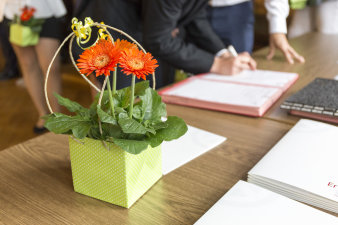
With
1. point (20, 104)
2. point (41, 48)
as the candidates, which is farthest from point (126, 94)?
point (20, 104)

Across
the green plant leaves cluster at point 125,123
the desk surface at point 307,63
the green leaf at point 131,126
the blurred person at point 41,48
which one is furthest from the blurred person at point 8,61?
the green leaf at point 131,126

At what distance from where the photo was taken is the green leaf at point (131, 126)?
0.53 meters

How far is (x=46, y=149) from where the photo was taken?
2.59 ft

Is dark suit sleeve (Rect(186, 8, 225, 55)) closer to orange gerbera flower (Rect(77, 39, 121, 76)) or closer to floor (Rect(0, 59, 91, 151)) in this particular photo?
orange gerbera flower (Rect(77, 39, 121, 76))

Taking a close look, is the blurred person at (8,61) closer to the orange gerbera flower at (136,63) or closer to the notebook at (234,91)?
the notebook at (234,91)

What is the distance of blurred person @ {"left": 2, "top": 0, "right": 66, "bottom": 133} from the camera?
2.11 metres

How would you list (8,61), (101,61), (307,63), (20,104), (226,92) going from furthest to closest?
(8,61), (20,104), (307,63), (226,92), (101,61)

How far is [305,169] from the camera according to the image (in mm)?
644

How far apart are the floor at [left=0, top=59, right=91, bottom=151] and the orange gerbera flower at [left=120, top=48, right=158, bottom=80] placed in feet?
6.93

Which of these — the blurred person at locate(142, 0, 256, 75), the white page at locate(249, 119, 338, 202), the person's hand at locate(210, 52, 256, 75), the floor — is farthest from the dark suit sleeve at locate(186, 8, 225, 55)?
the floor

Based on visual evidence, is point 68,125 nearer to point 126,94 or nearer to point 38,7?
point 126,94

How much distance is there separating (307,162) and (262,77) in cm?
59

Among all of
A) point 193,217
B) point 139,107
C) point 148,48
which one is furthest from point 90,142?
point 148,48

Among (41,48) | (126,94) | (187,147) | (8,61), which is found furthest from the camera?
(8,61)
